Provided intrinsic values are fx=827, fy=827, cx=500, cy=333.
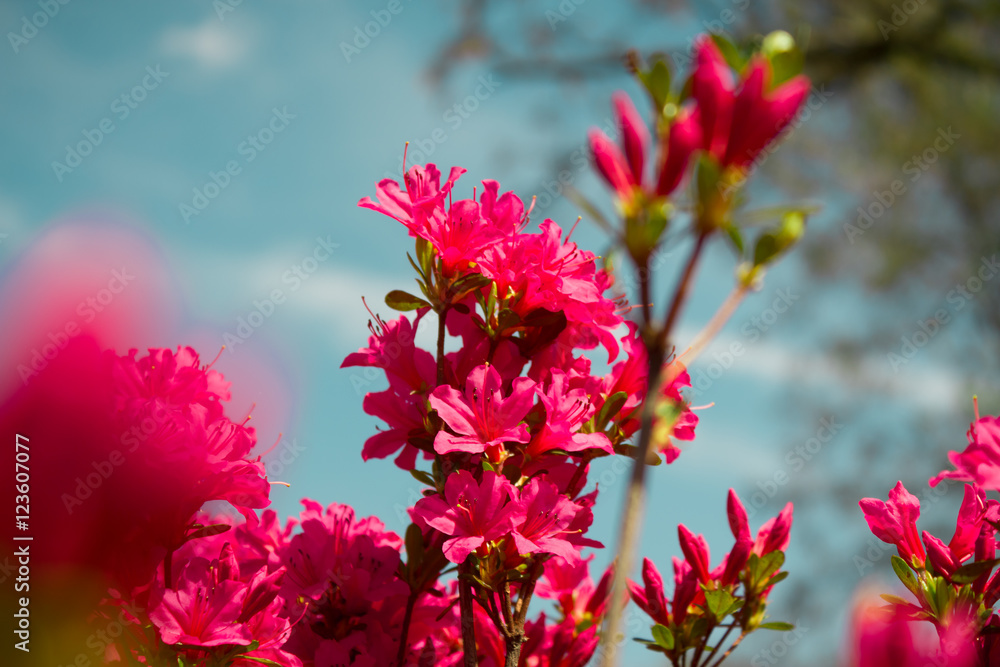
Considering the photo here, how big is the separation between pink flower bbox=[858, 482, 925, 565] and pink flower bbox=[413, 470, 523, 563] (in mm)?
374

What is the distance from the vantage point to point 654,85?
49 cm

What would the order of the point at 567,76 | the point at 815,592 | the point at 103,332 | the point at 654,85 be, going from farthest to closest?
the point at 567,76, the point at 815,592, the point at 654,85, the point at 103,332

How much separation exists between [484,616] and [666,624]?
0.64ft

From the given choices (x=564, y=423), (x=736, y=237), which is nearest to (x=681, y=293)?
(x=736, y=237)

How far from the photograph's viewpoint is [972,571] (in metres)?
0.74

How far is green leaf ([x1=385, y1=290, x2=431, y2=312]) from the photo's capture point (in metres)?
0.84

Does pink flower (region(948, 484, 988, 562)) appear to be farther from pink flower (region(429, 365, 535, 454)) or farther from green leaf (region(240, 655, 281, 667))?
green leaf (region(240, 655, 281, 667))

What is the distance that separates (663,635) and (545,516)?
0.72 ft

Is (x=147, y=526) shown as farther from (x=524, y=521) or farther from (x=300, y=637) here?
(x=300, y=637)

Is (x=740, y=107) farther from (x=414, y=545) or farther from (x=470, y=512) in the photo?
(x=414, y=545)

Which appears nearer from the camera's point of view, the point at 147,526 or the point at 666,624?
the point at 147,526

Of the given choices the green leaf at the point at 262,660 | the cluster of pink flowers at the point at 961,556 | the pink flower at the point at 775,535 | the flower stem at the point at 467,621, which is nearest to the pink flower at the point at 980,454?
the cluster of pink flowers at the point at 961,556

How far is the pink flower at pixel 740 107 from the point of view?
44cm

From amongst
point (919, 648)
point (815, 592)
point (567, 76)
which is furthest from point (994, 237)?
point (919, 648)
